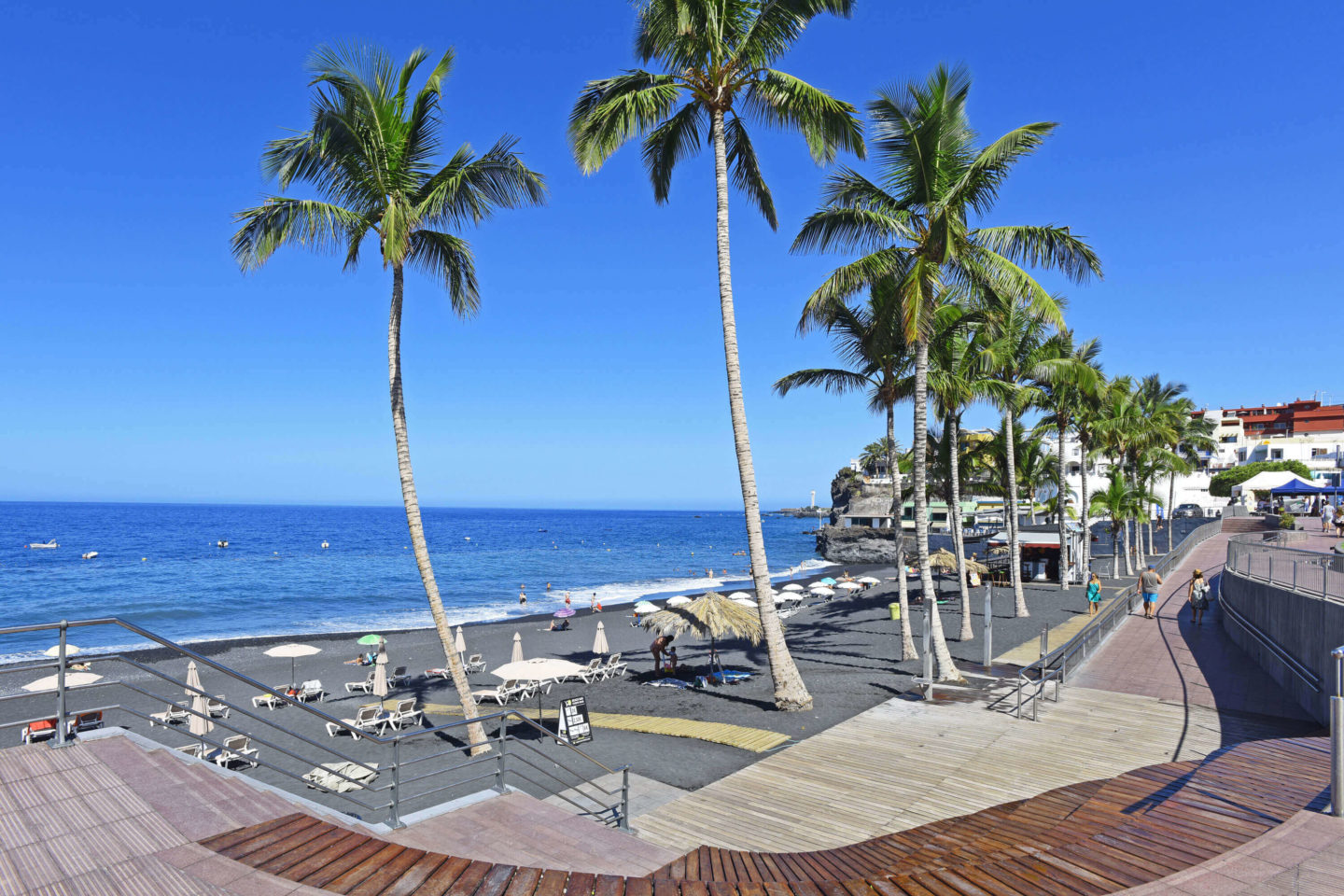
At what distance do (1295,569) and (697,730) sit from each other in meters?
12.7

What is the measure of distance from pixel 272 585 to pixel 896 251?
6230 centimetres

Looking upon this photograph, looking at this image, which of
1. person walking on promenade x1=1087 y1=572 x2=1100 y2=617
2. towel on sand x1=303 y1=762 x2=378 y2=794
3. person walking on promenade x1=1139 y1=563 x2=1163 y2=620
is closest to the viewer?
towel on sand x1=303 y1=762 x2=378 y2=794

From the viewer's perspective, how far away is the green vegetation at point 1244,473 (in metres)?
76.6

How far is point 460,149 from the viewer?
520 inches

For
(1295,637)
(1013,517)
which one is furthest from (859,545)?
(1295,637)

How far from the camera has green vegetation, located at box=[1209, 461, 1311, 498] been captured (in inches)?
3014

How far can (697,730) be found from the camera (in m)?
13.4

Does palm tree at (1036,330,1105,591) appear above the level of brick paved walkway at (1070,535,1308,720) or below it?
above

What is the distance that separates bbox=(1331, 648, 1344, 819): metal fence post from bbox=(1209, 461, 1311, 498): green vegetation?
86047 mm

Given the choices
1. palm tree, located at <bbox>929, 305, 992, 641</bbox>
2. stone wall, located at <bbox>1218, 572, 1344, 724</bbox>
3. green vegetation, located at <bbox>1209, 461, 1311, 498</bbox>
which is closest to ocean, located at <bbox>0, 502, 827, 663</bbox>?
palm tree, located at <bbox>929, 305, 992, 641</bbox>

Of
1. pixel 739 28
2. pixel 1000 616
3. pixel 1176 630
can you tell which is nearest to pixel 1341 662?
pixel 739 28

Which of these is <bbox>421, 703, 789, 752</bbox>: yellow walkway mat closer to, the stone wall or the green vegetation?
the stone wall

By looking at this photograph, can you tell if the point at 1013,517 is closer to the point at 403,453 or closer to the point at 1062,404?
the point at 1062,404

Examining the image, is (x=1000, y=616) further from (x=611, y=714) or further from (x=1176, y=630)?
(x=611, y=714)
